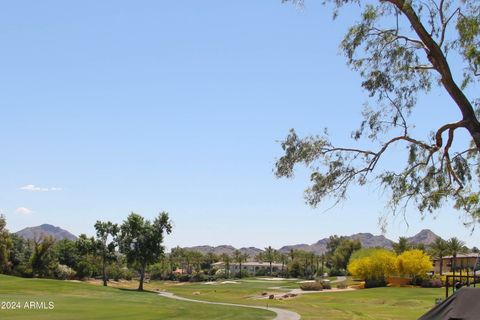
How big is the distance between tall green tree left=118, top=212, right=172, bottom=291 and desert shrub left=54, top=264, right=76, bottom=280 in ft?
34.4

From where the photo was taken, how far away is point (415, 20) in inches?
604

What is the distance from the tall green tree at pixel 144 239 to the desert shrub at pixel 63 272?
34.4ft

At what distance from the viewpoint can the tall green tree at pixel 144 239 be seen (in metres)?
79.2

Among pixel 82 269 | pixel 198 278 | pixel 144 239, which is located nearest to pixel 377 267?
pixel 144 239

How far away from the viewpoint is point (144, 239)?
260 feet

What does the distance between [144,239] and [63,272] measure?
46.8 feet

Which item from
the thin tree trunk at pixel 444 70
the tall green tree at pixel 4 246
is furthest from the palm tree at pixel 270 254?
the thin tree trunk at pixel 444 70

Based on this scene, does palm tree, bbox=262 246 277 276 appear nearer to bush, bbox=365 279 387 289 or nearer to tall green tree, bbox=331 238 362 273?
tall green tree, bbox=331 238 362 273

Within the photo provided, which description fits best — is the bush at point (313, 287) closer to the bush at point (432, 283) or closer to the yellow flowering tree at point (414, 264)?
the yellow flowering tree at point (414, 264)

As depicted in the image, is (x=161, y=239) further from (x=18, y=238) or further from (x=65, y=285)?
(x=18, y=238)

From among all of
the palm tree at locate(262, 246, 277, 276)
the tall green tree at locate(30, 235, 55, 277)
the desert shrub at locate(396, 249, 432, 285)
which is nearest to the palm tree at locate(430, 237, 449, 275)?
the desert shrub at locate(396, 249, 432, 285)

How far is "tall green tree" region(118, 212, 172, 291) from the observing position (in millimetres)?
79188

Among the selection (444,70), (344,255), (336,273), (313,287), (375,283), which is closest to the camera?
(444,70)

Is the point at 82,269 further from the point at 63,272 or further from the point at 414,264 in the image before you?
A: the point at 414,264
